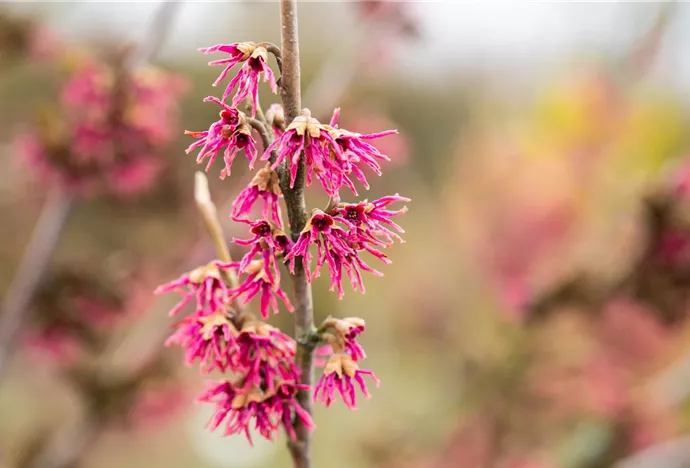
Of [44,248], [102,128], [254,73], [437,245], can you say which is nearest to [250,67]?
[254,73]

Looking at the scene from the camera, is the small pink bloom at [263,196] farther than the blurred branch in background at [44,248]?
No

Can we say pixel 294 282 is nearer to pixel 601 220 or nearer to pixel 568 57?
pixel 601 220

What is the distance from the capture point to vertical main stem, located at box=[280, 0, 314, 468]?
40cm

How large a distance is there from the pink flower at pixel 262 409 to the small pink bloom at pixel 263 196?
0.39ft

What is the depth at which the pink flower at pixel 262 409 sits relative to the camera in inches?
17.7

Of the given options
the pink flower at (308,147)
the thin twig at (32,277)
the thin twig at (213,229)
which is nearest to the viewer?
the pink flower at (308,147)

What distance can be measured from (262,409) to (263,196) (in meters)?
0.15

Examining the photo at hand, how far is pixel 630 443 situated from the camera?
5.09 ft

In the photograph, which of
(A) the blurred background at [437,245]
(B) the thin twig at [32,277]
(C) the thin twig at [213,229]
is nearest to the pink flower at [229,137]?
(C) the thin twig at [213,229]

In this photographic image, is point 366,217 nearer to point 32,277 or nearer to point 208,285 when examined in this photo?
point 208,285

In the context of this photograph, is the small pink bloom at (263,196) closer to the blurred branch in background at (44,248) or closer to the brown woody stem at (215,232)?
the brown woody stem at (215,232)

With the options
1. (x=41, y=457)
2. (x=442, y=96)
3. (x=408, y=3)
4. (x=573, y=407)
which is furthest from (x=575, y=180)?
(x=442, y=96)

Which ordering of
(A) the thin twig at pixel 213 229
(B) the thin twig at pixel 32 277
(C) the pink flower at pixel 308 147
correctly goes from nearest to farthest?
(C) the pink flower at pixel 308 147 < (A) the thin twig at pixel 213 229 < (B) the thin twig at pixel 32 277

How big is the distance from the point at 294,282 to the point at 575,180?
1.89 metres
